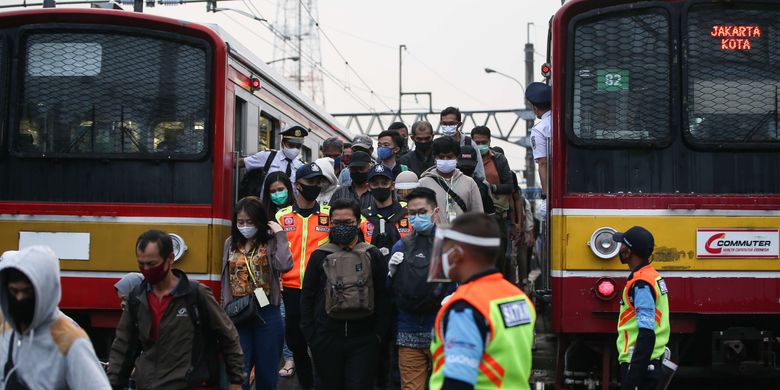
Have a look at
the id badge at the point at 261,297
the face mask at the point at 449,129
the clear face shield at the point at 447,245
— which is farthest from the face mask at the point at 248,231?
the face mask at the point at 449,129

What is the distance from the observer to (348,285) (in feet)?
21.1

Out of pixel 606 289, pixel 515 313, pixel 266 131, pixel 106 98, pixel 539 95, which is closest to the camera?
pixel 515 313

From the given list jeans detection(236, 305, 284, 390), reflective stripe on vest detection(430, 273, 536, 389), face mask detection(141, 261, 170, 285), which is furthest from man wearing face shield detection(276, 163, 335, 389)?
reflective stripe on vest detection(430, 273, 536, 389)

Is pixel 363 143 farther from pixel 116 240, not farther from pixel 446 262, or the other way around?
pixel 446 262

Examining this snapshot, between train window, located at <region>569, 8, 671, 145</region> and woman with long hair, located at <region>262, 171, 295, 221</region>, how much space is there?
236 cm

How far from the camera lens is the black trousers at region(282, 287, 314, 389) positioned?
7668 mm

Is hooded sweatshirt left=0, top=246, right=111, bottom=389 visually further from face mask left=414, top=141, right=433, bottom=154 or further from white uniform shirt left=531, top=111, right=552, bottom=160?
face mask left=414, top=141, right=433, bottom=154

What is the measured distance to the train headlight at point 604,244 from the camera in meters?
7.08

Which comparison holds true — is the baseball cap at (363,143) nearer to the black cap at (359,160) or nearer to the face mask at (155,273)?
the black cap at (359,160)

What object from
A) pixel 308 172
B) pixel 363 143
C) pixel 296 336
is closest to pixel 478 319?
pixel 296 336

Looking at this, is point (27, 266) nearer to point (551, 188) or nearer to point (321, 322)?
point (321, 322)

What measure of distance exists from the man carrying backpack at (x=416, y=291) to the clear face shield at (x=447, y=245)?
239cm

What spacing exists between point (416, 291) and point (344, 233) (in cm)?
61

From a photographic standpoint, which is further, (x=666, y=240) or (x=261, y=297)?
(x=666, y=240)
